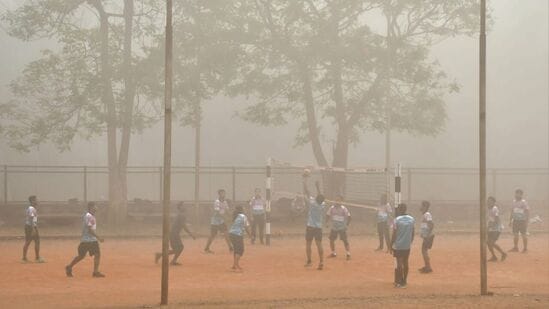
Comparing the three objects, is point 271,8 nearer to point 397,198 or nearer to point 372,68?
point 372,68

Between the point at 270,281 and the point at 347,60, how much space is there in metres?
21.3

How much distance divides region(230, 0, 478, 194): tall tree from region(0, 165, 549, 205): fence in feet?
11.9

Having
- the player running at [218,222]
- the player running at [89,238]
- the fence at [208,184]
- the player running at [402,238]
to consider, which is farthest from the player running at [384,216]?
the fence at [208,184]

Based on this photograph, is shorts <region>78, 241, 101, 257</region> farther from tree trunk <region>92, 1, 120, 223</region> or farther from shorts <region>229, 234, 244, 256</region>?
tree trunk <region>92, 1, 120, 223</region>

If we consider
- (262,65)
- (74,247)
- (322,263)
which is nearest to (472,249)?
(322,263)

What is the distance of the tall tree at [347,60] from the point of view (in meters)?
38.3

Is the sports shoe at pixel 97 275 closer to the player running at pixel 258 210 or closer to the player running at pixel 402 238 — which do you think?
the player running at pixel 402 238

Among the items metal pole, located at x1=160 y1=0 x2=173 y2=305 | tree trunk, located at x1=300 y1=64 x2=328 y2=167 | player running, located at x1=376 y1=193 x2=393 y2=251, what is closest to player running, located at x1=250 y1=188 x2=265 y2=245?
player running, located at x1=376 y1=193 x2=393 y2=251

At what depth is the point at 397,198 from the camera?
18641 mm

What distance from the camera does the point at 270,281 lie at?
61.6 ft

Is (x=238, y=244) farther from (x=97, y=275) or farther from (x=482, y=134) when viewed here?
(x=482, y=134)

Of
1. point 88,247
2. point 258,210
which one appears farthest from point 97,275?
point 258,210

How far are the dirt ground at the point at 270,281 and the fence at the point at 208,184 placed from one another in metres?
17.2

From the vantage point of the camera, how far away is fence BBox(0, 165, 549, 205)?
44531mm
